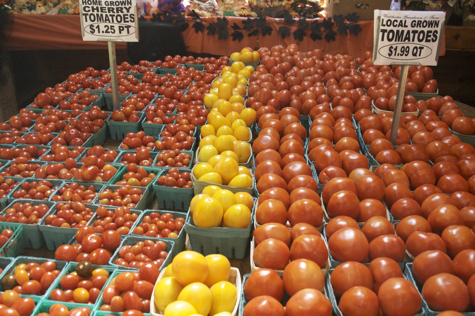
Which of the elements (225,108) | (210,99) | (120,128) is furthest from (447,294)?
(120,128)

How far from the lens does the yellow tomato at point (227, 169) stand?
2.17 metres

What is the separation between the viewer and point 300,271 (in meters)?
1.47

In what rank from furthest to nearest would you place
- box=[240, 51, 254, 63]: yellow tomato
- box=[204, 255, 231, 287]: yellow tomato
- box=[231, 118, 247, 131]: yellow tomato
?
box=[240, 51, 254, 63]: yellow tomato → box=[231, 118, 247, 131]: yellow tomato → box=[204, 255, 231, 287]: yellow tomato

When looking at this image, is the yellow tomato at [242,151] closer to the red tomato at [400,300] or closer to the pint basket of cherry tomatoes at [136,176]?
the pint basket of cherry tomatoes at [136,176]

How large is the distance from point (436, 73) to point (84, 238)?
242 inches

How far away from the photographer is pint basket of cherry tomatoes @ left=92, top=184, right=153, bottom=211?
2.30m

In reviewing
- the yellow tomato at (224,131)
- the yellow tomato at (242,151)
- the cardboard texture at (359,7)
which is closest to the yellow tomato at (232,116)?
the yellow tomato at (224,131)

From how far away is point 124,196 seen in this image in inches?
93.7

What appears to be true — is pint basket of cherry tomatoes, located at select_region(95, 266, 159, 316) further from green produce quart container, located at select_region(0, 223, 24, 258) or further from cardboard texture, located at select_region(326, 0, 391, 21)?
cardboard texture, located at select_region(326, 0, 391, 21)

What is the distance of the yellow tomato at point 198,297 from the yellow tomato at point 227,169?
0.86m

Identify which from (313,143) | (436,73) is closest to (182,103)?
(313,143)

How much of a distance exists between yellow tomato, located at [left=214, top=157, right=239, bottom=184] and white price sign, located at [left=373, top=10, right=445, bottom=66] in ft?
3.47

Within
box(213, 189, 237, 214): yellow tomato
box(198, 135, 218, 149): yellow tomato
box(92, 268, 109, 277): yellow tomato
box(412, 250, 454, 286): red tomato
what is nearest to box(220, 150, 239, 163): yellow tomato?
box(198, 135, 218, 149): yellow tomato

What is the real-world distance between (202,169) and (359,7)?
14.2ft
